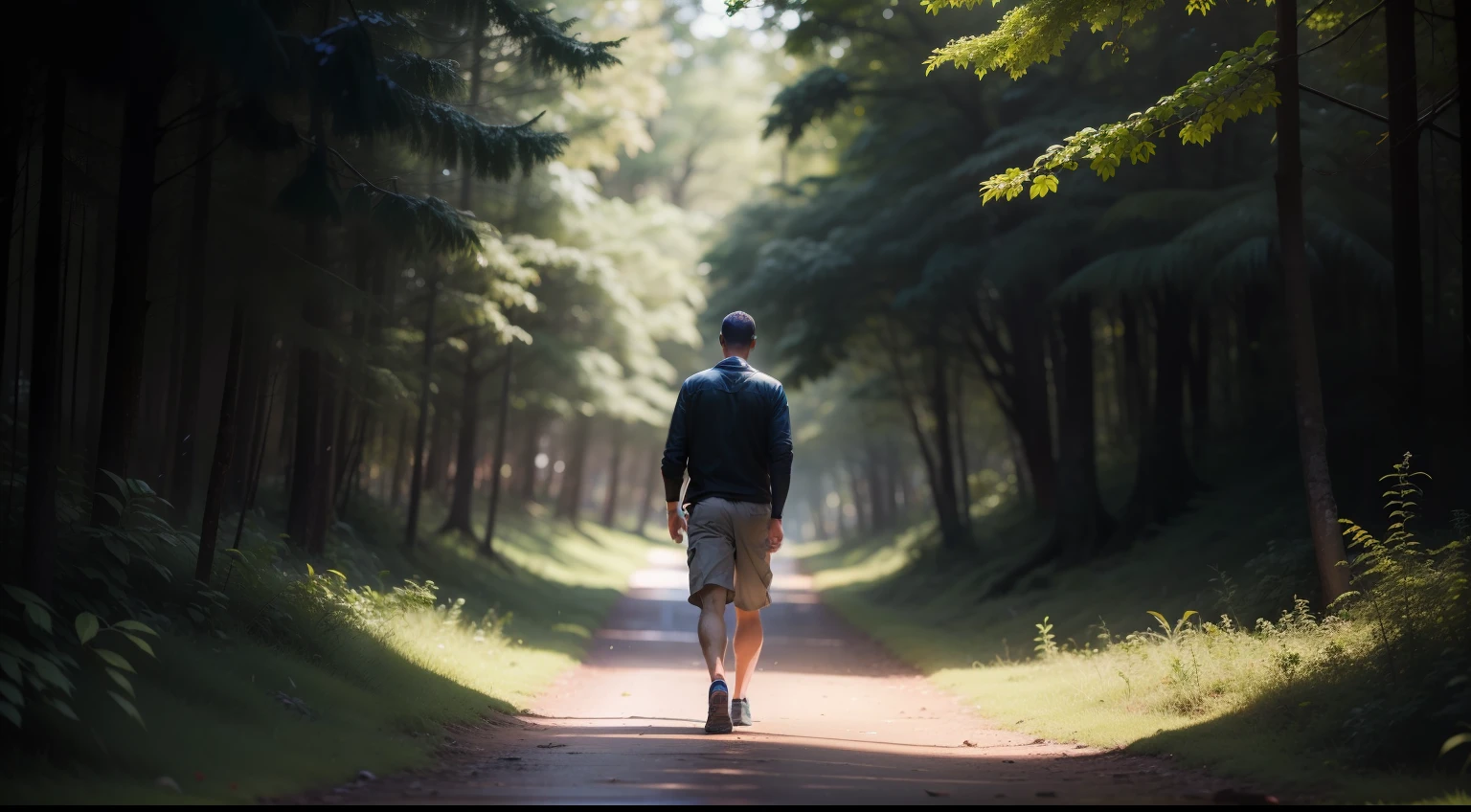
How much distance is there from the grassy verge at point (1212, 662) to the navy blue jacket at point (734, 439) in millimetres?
2724

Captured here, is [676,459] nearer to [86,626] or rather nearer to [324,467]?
[86,626]

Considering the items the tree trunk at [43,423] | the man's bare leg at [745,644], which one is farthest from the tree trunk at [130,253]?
the man's bare leg at [745,644]

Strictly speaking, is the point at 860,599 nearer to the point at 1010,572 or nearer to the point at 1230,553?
the point at 1010,572

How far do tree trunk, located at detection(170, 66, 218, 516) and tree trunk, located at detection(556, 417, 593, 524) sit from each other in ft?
95.1

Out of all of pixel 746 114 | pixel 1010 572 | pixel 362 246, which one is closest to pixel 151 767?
pixel 362 246

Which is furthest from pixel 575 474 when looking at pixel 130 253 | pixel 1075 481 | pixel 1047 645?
pixel 130 253

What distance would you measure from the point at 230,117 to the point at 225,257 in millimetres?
2441

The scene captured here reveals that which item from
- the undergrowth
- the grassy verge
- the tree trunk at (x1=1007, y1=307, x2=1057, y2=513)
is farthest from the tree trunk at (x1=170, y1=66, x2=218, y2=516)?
Answer: the tree trunk at (x1=1007, y1=307, x2=1057, y2=513)

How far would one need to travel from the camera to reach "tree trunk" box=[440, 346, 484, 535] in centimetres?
2439

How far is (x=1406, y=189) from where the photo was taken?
9477 mm

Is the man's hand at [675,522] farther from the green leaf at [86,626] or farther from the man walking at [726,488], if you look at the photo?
the green leaf at [86,626]

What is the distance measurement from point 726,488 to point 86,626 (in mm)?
3534

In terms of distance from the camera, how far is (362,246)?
1457 centimetres

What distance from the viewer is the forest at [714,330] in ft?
22.0
